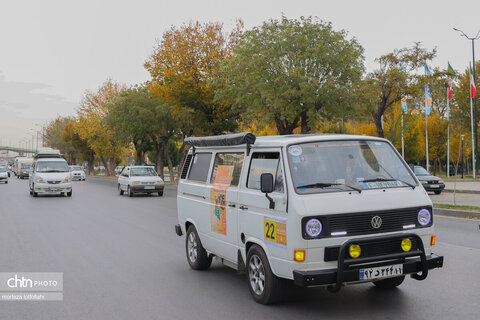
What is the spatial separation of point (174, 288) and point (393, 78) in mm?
22333

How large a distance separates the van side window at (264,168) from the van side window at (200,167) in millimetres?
1425

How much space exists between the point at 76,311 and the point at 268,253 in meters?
2.27

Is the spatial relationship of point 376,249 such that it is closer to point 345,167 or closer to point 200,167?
point 345,167

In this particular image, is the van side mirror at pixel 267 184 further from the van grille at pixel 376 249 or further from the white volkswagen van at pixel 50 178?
the white volkswagen van at pixel 50 178

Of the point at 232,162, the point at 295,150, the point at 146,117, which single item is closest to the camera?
the point at 295,150

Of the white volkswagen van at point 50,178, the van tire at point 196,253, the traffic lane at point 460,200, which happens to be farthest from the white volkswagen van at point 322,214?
the white volkswagen van at point 50,178

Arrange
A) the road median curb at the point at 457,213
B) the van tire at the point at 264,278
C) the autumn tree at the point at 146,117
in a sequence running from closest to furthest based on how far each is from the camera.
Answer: the van tire at the point at 264,278, the road median curb at the point at 457,213, the autumn tree at the point at 146,117

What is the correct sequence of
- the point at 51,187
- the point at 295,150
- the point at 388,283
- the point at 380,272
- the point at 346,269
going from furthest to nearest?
the point at 51,187, the point at 388,283, the point at 295,150, the point at 380,272, the point at 346,269

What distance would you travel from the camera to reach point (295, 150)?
5777 mm

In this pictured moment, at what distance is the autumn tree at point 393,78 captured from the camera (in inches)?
1051

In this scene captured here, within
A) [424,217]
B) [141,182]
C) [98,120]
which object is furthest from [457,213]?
[98,120]

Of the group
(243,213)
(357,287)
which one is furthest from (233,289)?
(357,287)

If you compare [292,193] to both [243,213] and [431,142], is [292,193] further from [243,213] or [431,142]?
[431,142]

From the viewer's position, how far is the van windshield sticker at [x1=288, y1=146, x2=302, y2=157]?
18.9ft
